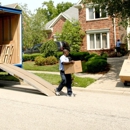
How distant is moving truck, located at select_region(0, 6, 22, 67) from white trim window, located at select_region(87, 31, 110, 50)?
44.3ft

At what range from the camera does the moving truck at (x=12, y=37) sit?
11508 mm

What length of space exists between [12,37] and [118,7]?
19.5 ft

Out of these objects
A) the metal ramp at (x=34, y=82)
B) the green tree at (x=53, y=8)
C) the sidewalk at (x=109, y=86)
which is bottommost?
the sidewalk at (x=109, y=86)

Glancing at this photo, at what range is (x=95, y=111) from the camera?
6.20 meters

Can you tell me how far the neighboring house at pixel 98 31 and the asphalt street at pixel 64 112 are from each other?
1572cm

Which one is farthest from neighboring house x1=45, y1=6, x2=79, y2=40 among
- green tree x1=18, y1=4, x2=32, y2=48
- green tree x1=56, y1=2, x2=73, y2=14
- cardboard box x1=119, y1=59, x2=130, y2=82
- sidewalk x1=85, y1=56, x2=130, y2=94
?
green tree x1=56, y1=2, x2=73, y2=14

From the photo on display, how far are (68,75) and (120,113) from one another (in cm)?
270

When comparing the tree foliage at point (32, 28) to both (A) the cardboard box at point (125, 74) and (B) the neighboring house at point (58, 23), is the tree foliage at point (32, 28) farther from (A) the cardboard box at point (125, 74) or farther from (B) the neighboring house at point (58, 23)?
(A) the cardboard box at point (125, 74)

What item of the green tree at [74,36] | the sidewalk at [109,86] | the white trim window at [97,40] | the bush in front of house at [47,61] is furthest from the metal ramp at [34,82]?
the white trim window at [97,40]

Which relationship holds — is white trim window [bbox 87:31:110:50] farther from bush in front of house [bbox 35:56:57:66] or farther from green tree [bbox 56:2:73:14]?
green tree [bbox 56:2:73:14]

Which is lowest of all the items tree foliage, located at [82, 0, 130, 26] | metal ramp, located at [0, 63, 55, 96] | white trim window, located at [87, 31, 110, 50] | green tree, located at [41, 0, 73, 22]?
metal ramp, located at [0, 63, 55, 96]

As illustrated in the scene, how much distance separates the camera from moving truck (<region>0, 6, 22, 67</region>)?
1151 centimetres

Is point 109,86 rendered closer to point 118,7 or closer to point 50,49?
point 118,7

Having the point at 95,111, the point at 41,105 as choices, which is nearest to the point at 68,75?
the point at 41,105
